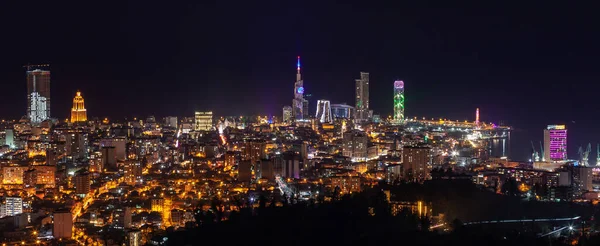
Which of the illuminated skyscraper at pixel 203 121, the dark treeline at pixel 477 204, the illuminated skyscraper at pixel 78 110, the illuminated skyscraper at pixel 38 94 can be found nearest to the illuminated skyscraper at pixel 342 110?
the illuminated skyscraper at pixel 203 121

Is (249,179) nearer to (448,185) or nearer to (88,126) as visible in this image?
(448,185)

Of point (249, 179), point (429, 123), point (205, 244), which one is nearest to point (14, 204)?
point (249, 179)

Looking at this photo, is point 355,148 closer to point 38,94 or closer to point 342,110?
point 38,94

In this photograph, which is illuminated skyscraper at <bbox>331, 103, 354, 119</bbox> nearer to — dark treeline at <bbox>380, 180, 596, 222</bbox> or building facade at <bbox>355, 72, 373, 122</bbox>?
building facade at <bbox>355, 72, 373, 122</bbox>

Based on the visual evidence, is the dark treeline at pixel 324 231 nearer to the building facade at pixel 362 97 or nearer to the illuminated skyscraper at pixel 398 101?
the illuminated skyscraper at pixel 398 101

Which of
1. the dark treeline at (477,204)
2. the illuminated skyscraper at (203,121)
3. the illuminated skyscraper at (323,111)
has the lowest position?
the dark treeline at (477,204)

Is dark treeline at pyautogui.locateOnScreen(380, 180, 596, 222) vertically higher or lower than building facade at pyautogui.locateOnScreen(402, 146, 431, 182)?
lower

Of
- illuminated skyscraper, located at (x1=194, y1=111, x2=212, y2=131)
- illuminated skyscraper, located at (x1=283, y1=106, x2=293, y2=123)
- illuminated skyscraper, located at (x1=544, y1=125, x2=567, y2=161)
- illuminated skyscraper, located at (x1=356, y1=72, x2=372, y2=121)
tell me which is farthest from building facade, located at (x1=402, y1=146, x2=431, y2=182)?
illuminated skyscraper, located at (x1=356, y1=72, x2=372, y2=121)
